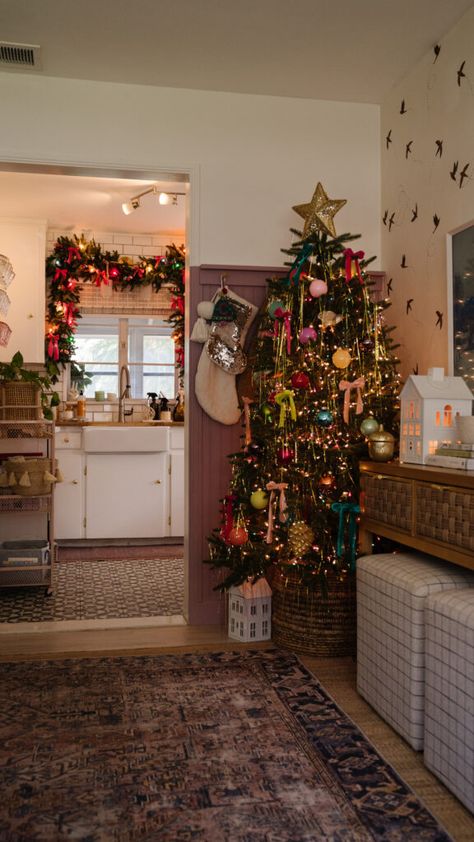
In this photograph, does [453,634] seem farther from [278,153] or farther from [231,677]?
[278,153]

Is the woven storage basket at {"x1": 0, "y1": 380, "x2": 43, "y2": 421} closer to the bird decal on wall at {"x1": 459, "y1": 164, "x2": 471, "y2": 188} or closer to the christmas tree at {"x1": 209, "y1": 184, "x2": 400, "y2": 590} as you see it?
the christmas tree at {"x1": 209, "y1": 184, "x2": 400, "y2": 590}

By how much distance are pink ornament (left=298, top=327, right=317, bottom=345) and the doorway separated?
3.96ft

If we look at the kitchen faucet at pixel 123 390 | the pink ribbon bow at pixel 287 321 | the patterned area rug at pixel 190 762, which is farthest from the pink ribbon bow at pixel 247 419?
the kitchen faucet at pixel 123 390

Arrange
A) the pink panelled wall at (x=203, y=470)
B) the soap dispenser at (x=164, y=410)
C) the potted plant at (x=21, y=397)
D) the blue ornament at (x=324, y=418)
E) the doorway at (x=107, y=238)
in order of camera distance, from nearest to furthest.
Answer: the blue ornament at (x=324, y=418) → the pink panelled wall at (x=203, y=470) → the doorway at (x=107, y=238) → the potted plant at (x=21, y=397) → the soap dispenser at (x=164, y=410)

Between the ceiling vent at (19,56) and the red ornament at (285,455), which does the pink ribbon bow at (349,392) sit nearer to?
the red ornament at (285,455)

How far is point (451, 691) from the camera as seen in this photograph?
200cm

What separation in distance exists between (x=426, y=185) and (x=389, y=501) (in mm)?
1528

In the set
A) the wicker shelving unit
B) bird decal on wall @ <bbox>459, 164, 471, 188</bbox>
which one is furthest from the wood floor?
bird decal on wall @ <bbox>459, 164, 471, 188</bbox>

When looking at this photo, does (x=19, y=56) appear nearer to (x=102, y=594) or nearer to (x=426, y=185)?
(x=426, y=185)

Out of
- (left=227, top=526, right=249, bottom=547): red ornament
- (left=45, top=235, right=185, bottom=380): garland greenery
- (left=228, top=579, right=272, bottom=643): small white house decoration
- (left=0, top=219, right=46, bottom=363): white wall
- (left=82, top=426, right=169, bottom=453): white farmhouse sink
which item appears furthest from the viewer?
(left=45, top=235, right=185, bottom=380): garland greenery

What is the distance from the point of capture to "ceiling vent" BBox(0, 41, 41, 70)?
3.23 metres

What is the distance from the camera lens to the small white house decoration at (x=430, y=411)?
2.67 meters

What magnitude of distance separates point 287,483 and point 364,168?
180 cm

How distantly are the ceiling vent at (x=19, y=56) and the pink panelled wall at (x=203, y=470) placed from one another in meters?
1.19
